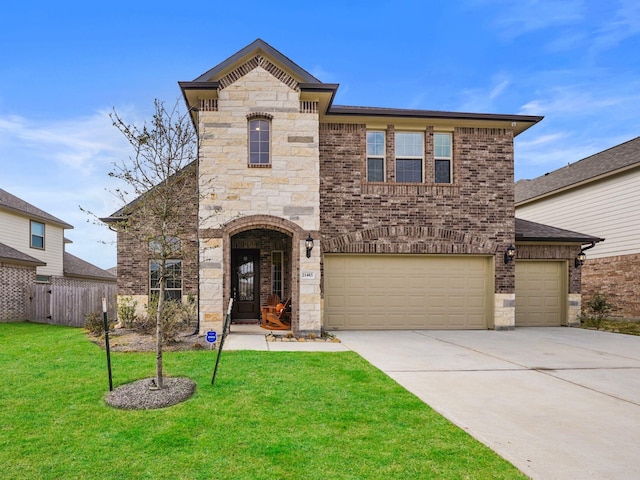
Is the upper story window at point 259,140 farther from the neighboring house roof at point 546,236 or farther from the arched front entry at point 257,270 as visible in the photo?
the neighboring house roof at point 546,236

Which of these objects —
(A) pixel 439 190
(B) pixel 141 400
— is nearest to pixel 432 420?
(B) pixel 141 400

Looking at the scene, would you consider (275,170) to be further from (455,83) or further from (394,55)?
(455,83)

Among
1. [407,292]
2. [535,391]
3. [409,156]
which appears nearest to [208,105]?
[409,156]

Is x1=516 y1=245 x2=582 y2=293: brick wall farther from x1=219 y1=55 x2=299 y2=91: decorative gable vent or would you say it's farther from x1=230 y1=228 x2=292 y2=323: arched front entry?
x1=219 y1=55 x2=299 y2=91: decorative gable vent

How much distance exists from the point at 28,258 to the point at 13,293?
175 cm

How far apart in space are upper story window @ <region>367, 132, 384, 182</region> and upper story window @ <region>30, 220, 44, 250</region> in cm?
1819

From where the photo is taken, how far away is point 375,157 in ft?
38.8

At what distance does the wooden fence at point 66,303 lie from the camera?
44.9 ft

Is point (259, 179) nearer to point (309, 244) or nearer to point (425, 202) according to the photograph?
point (309, 244)

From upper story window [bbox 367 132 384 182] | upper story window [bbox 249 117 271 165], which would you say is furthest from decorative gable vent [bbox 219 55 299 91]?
upper story window [bbox 367 132 384 182]

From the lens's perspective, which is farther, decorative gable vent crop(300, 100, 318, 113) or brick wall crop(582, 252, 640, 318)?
brick wall crop(582, 252, 640, 318)

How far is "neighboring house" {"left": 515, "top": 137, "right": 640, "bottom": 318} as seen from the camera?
15211 millimetres

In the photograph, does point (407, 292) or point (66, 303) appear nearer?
point (407, 292)

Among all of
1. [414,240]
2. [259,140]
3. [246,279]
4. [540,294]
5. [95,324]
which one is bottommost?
[95,324]
